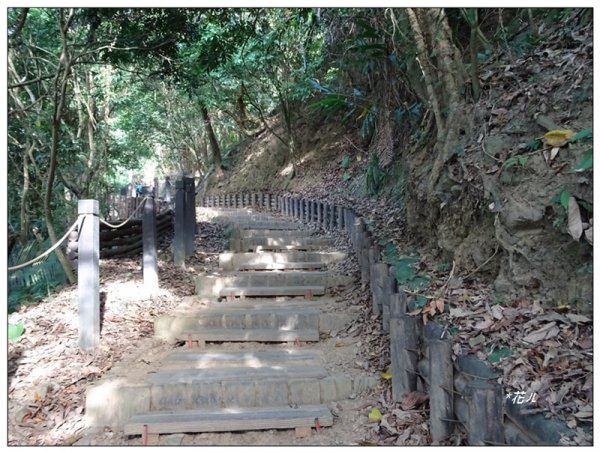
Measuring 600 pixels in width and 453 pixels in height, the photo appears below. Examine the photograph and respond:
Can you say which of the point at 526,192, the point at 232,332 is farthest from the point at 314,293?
the point at 526,192

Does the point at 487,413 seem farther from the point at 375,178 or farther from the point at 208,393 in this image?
the point at 375,178

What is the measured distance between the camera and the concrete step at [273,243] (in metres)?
7.18

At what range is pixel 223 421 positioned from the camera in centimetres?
315

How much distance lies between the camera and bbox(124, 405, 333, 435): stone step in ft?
10.3

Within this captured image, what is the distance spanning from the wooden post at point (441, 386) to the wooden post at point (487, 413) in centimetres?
37

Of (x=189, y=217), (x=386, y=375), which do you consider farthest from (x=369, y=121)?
(x=386, y=375)

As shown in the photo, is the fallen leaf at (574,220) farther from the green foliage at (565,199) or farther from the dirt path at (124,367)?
the dirt path at (124,367)

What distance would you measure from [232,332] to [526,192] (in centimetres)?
310

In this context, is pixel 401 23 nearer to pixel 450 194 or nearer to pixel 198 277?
pixel 450 194

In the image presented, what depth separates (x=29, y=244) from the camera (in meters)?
7.98

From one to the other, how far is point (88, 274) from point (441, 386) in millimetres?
3134

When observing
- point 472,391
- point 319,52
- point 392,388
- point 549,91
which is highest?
point 319,52

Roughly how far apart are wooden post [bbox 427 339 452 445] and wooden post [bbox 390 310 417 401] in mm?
451

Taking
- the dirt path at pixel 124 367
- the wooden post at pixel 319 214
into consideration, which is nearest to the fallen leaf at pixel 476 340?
the dirt path at pixel 124 367
